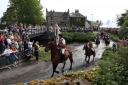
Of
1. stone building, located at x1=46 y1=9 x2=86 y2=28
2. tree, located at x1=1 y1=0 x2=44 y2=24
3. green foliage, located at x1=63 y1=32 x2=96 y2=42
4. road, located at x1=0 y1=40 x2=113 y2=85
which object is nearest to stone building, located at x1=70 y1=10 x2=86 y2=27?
stone building, located at x1=46 y1=9 x2=86 y2=28

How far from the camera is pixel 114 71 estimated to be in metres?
21.8

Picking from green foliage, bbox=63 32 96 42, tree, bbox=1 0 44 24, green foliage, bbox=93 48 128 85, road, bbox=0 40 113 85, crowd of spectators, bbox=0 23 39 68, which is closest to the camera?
green foliage, bbox=93 48 128 85

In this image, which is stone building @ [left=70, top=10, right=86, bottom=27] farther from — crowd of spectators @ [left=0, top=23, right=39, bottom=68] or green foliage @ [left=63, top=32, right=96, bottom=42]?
crowd of spectators @ [left=0, top=23, right=39, bottom=68]

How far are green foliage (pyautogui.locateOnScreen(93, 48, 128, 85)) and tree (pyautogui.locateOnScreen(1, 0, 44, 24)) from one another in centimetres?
7141

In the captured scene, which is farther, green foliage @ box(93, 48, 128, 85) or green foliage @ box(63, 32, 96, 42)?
green foliage @ box(63, 32, 96, 42)

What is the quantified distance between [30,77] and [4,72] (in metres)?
2.35

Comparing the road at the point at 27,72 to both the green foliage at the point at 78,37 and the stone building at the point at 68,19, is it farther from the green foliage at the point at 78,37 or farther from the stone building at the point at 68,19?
the stone building at the point at 68,19

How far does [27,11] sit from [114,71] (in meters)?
74.3

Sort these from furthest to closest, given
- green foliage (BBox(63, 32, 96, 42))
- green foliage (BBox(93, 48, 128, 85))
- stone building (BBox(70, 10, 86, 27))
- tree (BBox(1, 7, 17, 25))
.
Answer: stone building (BBox(70, 10, 86, 27)) < tree (BBox(1, 7, 17, 25)) < green foliage (BBox(63, 32, 96, 42)) < green foliage (BBox(93, 48, 128, 85))

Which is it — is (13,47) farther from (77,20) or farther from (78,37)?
(77,20)

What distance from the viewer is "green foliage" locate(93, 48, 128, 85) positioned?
2041 cm

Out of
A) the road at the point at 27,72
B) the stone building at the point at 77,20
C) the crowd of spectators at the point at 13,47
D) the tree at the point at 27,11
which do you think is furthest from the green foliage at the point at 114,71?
the stone building at the point at 77,20

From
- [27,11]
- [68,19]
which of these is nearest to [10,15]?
[27,11]

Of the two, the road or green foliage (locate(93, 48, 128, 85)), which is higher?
green foliage (locate(93, 48, 128, 85))
